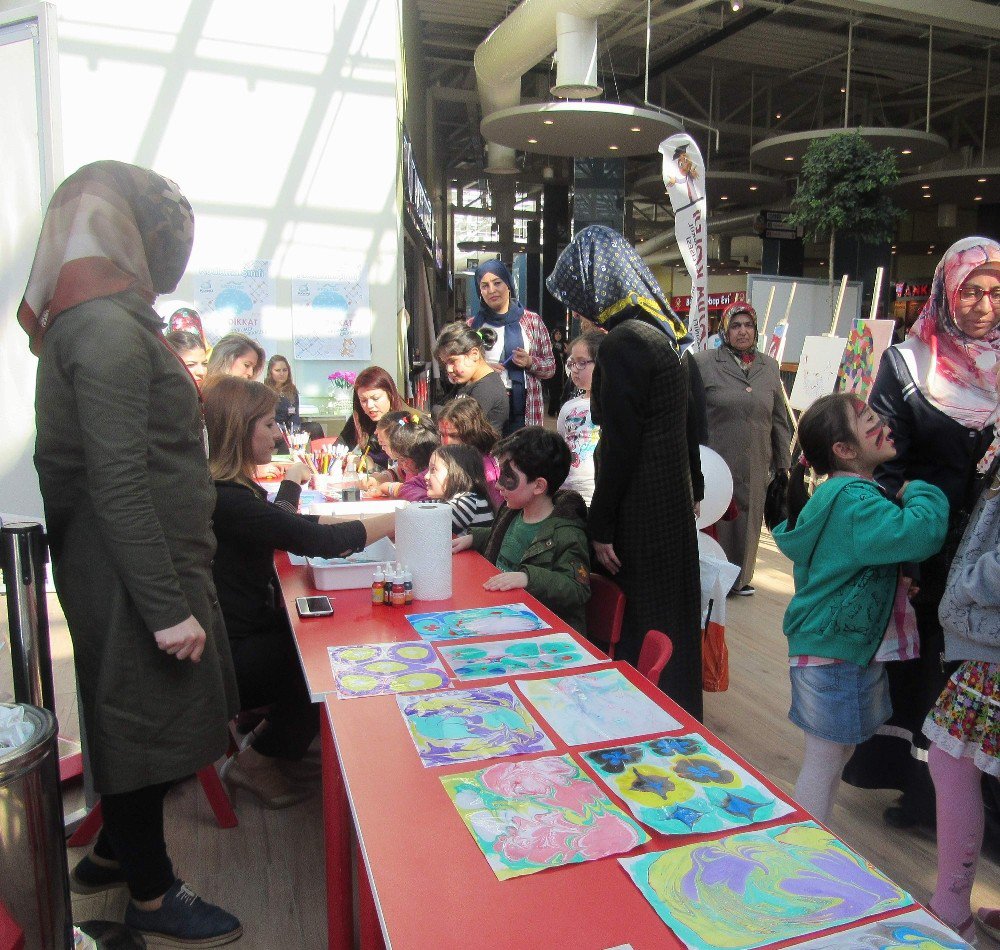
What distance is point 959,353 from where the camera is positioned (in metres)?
2.12

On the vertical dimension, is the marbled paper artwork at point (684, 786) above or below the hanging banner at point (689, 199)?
below

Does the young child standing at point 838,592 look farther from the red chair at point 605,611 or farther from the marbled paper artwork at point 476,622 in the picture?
the marbled paper artwork at point 476,622

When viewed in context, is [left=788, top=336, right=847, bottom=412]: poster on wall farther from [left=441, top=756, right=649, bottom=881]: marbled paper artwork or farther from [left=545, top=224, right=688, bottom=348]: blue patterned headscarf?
[left=441, top=756, right=649, bottom=881]: marbled paper artwork

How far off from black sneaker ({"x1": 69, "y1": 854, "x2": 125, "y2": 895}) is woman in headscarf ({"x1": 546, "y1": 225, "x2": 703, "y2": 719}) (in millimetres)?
1457

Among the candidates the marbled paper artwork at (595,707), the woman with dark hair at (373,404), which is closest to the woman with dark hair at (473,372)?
the woman with dark hair at (373,404)

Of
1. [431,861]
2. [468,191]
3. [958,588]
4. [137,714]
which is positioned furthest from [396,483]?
[468,191]

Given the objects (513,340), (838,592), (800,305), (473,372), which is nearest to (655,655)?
(838,592)

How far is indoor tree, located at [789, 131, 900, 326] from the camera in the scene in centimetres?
812

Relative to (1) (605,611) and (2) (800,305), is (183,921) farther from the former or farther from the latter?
(2) (800,305)

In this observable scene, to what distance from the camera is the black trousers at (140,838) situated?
5.80ft

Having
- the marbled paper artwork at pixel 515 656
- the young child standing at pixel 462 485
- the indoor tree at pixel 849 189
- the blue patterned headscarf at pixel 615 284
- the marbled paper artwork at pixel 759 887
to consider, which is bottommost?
the marbled paper artwork at pixel 759 887

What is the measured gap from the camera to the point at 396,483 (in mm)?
3709

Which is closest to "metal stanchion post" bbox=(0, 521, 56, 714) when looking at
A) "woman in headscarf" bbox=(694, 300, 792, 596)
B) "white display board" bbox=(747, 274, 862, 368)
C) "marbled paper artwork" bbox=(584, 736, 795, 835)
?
"marbled paper artwork" bbox=(584, 736, 795, 835)

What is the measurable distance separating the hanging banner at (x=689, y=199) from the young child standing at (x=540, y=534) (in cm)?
199
